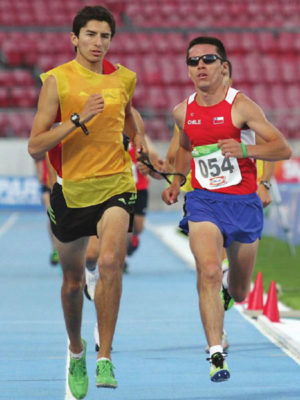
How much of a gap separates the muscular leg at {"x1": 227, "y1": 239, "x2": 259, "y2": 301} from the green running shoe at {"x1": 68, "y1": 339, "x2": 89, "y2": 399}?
133cm

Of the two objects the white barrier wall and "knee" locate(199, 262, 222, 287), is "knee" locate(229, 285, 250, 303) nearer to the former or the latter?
"knee" locate(199, 262, 222, 287)

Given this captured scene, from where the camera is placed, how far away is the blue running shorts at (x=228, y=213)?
6949 millimetres

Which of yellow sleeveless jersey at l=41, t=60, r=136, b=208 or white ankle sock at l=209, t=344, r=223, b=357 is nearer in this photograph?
white ankle sock at l=209, t=344, r=223, b=357

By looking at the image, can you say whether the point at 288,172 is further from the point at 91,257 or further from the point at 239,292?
the point at 239,292

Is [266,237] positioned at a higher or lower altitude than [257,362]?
lower

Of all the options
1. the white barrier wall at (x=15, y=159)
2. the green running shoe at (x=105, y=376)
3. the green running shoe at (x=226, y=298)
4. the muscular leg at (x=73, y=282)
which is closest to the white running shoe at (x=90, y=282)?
the green running shoe at (x=226, y=298)

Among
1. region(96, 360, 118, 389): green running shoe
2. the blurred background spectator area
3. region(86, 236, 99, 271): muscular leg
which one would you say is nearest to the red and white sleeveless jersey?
region(96, 360, 118, 389): green running shoe

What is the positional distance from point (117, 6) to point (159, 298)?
2441cm

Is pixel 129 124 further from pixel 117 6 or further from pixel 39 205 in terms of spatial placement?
pixel 117 6

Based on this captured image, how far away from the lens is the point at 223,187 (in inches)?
277

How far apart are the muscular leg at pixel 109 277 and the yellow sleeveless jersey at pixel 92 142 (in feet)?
0.97

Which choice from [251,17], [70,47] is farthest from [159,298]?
[251,17]

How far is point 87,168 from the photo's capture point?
6.42 m

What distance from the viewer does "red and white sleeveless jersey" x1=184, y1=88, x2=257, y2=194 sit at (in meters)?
6.88
